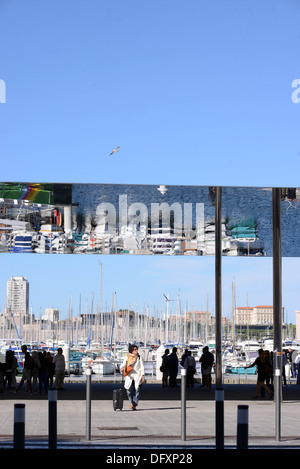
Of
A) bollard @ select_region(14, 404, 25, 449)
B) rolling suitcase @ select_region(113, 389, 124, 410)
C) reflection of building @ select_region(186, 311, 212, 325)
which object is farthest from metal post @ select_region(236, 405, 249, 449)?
reflection of building @ select_region(186, 311, 212, 325)

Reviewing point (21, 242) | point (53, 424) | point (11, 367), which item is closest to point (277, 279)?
point (21, 242)

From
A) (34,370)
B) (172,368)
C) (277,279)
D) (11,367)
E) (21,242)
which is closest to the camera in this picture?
(277,279)

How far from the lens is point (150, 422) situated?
1691cm

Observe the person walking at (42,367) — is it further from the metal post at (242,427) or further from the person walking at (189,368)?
the metal post at (242,427)

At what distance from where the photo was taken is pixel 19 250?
1059 inches

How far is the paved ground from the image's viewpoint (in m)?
13.2

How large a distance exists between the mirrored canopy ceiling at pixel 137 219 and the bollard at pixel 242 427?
1486 cm

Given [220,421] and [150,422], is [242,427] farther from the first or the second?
[150,422]

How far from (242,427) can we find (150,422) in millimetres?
7184

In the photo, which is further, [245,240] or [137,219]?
[245,240]

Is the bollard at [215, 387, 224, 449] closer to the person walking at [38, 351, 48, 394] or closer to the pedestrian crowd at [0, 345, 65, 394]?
the pedestrian crowd at [0, 345, 65, 394]
